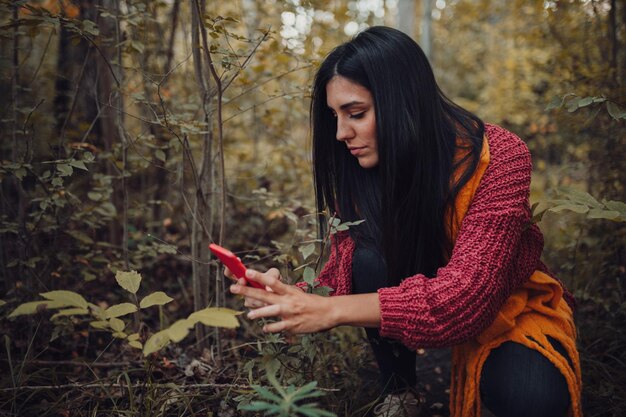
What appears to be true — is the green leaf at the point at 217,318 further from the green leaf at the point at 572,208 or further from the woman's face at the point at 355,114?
the green leaf at the point at 572,208

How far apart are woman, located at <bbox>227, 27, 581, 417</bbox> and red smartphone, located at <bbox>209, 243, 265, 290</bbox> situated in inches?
1.2

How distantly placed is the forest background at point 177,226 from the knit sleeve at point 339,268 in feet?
0.22

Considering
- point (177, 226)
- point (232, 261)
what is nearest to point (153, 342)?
point (232, 261)

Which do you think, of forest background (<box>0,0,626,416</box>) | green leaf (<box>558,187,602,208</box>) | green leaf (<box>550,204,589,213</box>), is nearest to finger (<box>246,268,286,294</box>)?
forest background (<box>0,0,626,416</box>)

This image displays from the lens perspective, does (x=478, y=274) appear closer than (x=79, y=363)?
Yes

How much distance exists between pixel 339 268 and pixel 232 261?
652 millimetres

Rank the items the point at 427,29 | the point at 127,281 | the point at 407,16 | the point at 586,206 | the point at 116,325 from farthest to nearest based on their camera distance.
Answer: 1. the point at 407,16
2. the point at 427,29
3. the point at 586,206
4. the point at 127,281
5. the point at 116,325

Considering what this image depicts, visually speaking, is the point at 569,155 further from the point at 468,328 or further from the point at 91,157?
the point at 91,157

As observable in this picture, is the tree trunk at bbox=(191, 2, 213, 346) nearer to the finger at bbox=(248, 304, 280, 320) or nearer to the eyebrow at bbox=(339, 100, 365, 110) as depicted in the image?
the eyebrow at bbox=(339, 100, 365, 110)

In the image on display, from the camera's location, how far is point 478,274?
1170 mm

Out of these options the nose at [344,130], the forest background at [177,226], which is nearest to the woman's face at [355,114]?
the nose at [344,130]

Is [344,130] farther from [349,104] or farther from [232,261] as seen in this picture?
[232,261]

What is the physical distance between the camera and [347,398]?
167 centimetres

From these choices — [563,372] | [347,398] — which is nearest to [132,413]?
[347,398]
